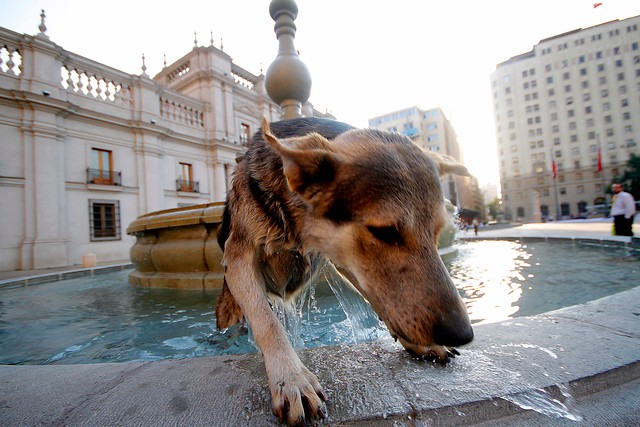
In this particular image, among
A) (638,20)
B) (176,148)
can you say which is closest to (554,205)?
(638,20)

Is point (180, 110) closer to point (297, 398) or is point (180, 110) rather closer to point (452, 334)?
point (297, 398)

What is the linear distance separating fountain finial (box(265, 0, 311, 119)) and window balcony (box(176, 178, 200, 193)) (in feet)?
61.1

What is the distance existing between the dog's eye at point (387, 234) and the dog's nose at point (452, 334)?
1.23ft

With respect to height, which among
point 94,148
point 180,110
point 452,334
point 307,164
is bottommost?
point 452,334

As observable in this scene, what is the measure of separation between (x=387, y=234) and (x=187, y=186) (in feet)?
78.3

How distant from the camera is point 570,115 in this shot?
207 feet

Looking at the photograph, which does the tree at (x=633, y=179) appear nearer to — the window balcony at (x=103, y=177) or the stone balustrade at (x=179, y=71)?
the stone balustrade at (x=179, y=71)

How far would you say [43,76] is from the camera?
52.4 feet

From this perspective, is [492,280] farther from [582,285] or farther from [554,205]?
[554,205]

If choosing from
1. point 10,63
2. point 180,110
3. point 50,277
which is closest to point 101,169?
point 10,63

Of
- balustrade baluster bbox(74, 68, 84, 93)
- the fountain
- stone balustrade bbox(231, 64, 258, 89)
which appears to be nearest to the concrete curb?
the fountain

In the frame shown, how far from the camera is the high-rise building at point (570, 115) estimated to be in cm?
5997

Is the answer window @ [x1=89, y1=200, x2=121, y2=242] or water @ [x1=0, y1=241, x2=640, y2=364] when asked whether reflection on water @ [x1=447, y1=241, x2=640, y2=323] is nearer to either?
water @ [x1=0, y1=241, x2=640, y2=364]

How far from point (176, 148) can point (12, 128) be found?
339 inches
